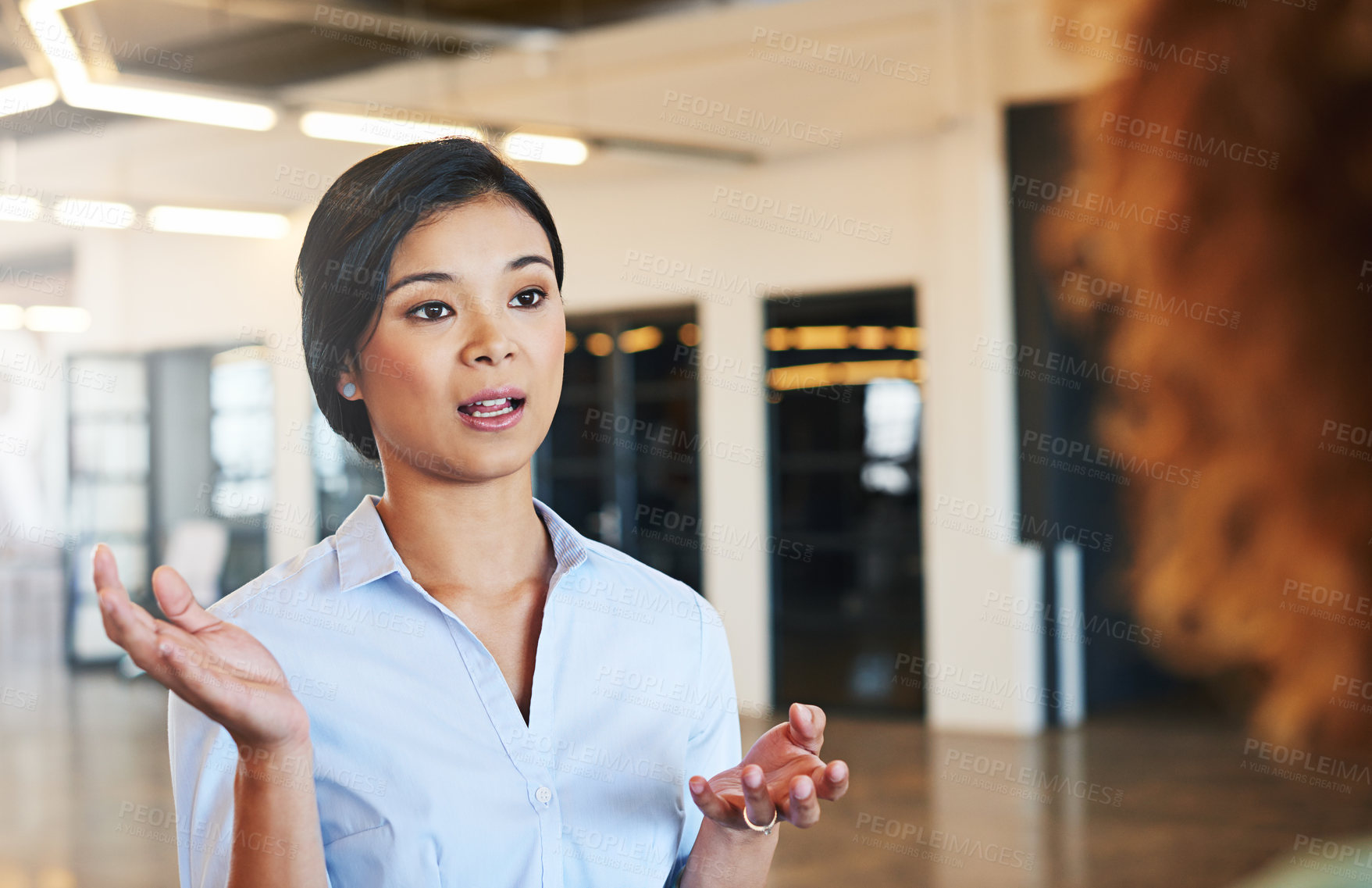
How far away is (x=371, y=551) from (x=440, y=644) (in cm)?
11

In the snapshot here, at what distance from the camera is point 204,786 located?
107 centimetres

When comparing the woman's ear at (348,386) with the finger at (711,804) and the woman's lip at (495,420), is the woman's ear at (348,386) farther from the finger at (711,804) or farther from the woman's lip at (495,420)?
the finger at (711,804)

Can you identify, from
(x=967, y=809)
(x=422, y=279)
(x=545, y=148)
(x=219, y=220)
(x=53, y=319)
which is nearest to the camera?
(x=422, y=279)

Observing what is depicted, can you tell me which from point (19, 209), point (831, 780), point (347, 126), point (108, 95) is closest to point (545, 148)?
point (347, 126)

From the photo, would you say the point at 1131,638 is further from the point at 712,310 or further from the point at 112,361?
the point at 112,361

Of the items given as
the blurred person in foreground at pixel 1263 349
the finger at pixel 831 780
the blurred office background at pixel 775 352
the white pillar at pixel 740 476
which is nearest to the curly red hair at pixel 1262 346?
the blurred person in foreground at pixel 1263 349

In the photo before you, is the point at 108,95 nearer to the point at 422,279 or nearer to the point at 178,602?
the point at 422,279

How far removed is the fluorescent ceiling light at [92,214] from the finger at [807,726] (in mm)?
8478

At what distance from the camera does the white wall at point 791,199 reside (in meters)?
7.39

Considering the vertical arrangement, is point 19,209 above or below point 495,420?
above

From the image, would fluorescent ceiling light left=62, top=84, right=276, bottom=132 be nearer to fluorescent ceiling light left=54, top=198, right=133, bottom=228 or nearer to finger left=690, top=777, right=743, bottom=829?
fluorescent ceiling light left=54, top=198, right=133, bottom=228

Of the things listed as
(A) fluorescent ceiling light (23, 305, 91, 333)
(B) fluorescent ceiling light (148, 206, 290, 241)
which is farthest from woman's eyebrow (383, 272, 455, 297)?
(A) fluorescent ceiling light (23, 305, 91, 333)

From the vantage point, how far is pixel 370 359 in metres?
1.03

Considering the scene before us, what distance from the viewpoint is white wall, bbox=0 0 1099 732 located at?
739 centimetres
